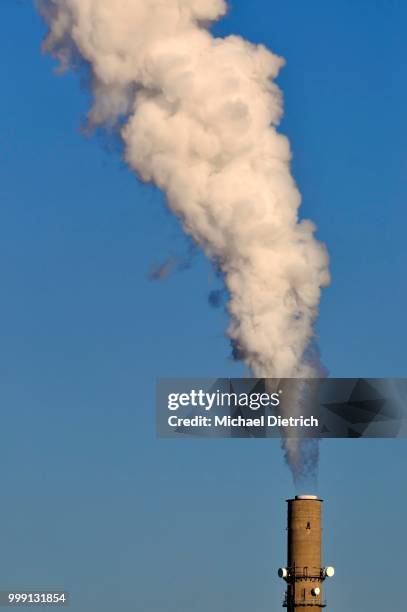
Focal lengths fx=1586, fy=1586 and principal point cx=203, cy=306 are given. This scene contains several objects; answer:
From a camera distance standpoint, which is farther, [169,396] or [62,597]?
[62,597]

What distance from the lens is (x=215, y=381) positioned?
75.6 m

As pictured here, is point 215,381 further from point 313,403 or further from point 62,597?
point 62,597

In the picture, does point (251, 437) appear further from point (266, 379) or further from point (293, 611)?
point (293, 611)

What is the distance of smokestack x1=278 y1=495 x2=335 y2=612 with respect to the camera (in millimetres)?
77875

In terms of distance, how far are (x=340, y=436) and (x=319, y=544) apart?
17.8 ft

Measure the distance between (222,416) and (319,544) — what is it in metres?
8.36

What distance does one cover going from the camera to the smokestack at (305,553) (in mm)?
77875

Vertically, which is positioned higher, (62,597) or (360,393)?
(360,393)

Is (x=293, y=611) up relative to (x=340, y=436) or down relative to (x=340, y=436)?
down

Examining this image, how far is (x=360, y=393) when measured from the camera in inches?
3073

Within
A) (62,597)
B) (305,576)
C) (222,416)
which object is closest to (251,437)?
(222,416)

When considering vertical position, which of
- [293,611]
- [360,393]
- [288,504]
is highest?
[360,393]

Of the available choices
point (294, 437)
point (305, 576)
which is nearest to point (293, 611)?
point (305, 576)

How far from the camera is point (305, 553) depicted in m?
78.1
